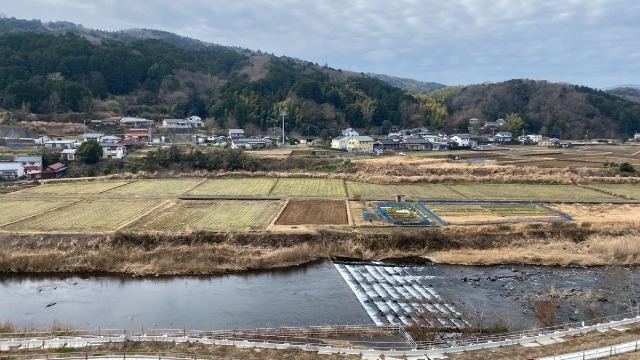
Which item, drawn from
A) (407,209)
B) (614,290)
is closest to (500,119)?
(407,209)

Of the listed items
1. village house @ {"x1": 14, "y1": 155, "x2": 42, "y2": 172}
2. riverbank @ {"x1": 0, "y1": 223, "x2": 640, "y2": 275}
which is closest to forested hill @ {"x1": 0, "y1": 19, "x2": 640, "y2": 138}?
village house @ {"x1": 14, "y1": 155, "x2": 42, "y2": 172}

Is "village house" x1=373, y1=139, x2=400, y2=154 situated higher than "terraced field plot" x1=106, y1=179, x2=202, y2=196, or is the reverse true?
"village house" x1=373, y1=139, x2=400, y2=154

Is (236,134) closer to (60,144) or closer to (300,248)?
(60,144)

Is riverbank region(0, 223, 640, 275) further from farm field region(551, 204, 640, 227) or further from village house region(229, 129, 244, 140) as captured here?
village house region(229, 129, 244, 140)

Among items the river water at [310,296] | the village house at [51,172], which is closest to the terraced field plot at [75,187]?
the village house at [51,172]

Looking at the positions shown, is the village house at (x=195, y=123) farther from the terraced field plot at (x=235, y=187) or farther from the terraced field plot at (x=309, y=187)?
the terraced field plot at (x=309, y=187)

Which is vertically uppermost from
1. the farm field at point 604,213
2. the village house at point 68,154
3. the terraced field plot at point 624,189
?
the village house at point 68,154

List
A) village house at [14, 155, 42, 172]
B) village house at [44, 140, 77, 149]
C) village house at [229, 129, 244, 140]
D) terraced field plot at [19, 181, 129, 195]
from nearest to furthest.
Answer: terraced field plot at [19, 181, 129, 195], village house at [14, 155, 42, 172], village house at [44, 140, 77, 149], village house at [229, 129, 244, 140]
